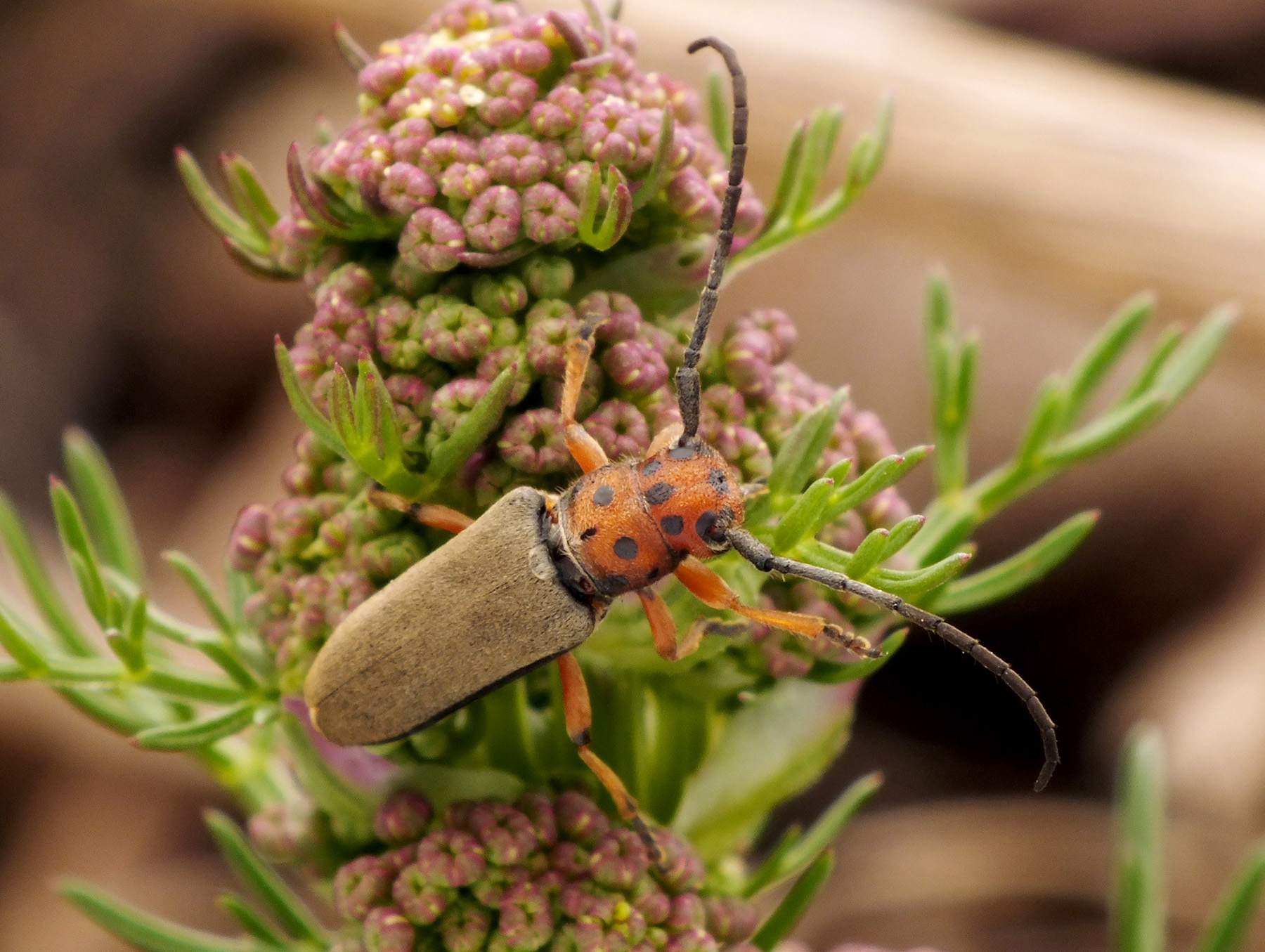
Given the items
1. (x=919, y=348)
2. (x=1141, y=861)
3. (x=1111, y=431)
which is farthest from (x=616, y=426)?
(x=919, y=348)

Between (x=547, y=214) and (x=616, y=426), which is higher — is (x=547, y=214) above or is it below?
above

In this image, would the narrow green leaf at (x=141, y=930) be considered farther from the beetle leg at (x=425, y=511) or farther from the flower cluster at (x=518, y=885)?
the beetle leg at (x=425, y=511)

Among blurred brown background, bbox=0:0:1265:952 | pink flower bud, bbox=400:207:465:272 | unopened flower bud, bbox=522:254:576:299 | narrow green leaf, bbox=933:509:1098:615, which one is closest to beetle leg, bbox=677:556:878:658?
narrow green leaf, bbox=933:509:1098:615

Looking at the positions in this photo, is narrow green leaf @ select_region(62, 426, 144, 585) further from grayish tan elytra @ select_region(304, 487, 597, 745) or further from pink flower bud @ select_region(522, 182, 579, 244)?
pink flower bud @ select_region(522, 182, 579, 244)

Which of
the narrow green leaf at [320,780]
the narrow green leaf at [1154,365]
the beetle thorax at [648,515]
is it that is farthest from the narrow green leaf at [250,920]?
the narrow green leaf at [1154,365]

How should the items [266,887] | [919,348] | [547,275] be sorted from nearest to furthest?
[547,275], [266,887], [919,348]

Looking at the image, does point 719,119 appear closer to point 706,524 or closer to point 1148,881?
point 706,524
